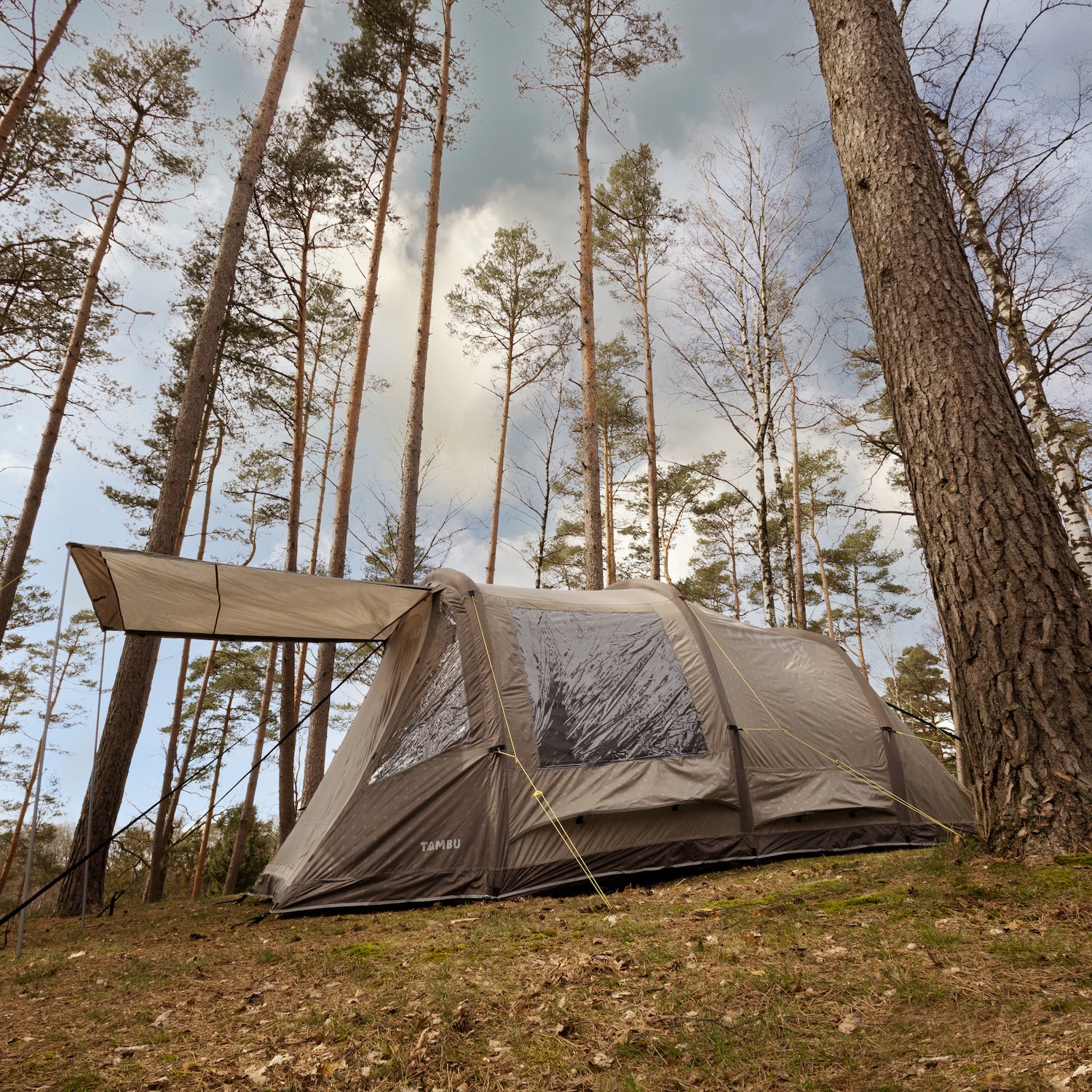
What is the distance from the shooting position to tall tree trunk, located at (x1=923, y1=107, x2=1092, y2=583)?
734cm

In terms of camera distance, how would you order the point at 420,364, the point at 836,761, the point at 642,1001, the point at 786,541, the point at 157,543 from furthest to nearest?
the point at 786,541 < the point at 420,364 < the point at 157,543 < the point at 836,761 < the point at 642,1001

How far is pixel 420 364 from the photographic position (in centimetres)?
950

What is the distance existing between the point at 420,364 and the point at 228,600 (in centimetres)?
563

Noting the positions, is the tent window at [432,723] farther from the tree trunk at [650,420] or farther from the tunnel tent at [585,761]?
the tree trunk at [650,420]

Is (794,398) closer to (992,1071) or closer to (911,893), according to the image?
(911,893)

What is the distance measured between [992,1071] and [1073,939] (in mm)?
953

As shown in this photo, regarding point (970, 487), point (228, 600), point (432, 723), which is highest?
point (970, 487)

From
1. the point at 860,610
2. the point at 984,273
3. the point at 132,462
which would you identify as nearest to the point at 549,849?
the point at 984,273

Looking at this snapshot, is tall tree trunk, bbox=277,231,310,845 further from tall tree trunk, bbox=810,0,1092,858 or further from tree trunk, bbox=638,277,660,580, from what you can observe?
tall tree trunk, bbox=810,0,1092,858

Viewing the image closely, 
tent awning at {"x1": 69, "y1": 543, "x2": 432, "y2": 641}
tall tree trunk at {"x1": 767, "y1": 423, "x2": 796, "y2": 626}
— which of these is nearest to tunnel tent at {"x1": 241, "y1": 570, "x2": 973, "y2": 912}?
tent awning at {"x1": 69, "y1": 543, "x2": 432, "y2": 641}

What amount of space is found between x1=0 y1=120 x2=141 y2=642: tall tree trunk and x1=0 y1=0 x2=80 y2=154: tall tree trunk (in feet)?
5.11

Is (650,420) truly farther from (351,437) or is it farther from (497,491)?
(351,437)

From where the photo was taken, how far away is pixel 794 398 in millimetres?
14602

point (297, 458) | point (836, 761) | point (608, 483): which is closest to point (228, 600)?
point (836, 761)
